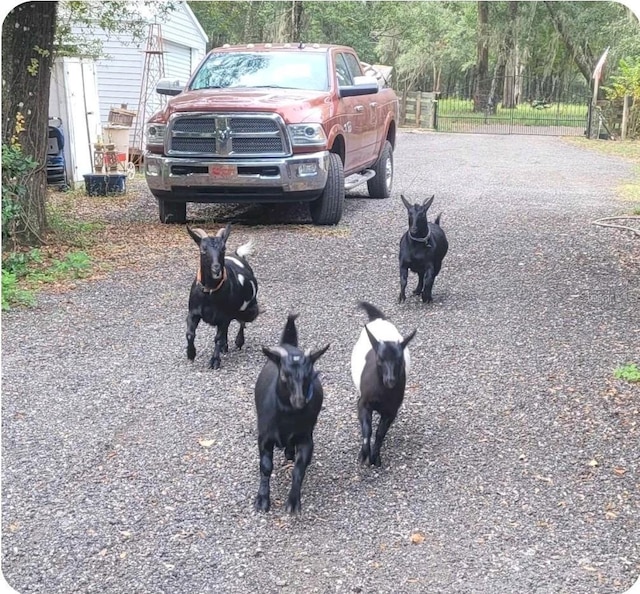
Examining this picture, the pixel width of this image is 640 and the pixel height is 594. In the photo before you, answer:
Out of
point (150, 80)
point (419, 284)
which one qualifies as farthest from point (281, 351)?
point (150, 80)

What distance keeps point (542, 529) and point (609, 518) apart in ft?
1.11

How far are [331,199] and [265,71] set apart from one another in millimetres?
2128

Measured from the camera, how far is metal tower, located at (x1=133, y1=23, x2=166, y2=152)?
21.0 meters

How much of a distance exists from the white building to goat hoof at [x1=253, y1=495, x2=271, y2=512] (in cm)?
1273

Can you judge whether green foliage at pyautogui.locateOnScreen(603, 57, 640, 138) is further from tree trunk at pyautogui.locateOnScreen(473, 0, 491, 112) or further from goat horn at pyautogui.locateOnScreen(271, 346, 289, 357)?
goat horn at pyautogui.locateOnScreen(271, 346, 289, 357)

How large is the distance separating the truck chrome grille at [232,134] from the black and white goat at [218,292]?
449 centimetres

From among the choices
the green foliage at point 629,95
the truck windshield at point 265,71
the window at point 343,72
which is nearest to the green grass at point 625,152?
the green foliage at point 629,95

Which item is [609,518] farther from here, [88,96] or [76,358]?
[88,96]

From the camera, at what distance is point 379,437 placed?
4.34 m

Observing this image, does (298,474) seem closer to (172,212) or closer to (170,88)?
(172,212)

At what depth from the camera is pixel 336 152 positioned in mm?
11664

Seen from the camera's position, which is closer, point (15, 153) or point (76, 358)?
point (76, 358)

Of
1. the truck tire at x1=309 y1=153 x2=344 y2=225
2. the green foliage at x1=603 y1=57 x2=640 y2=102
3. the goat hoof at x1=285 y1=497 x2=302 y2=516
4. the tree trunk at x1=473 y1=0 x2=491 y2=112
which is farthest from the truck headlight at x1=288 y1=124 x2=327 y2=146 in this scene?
the tree trunk at x1=473 y1=0 x2=491 y2=112

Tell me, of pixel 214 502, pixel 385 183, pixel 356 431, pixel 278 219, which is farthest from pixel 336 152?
pixel 214 502
